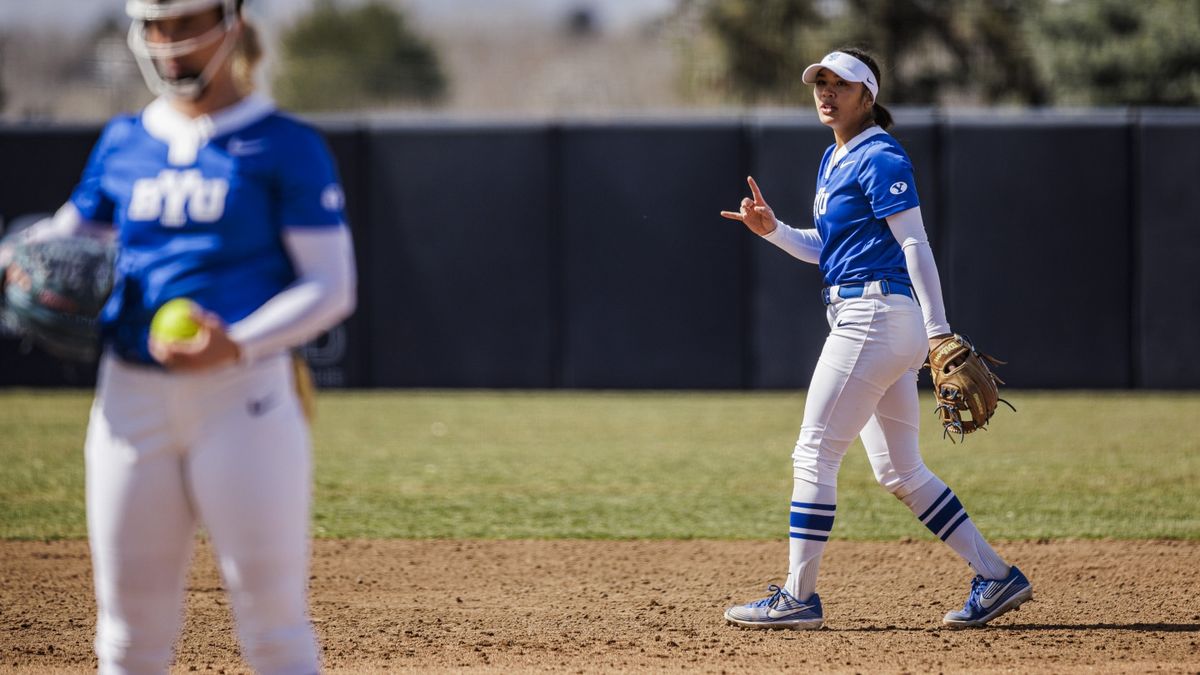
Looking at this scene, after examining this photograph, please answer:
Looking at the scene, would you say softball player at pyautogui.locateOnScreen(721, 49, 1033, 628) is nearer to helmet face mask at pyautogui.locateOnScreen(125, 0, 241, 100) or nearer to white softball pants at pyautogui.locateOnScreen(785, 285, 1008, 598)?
white softball pants at pyautogui.locateOnScreen(785, 285, 1008, 598)

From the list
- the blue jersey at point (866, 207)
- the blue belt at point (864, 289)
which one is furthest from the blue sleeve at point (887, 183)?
the blue belt at point (864, 289)

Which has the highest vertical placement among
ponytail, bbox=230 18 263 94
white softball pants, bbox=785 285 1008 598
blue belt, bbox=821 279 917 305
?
ponytail, bbox=230 18 263 94

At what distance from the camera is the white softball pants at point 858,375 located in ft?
15.8

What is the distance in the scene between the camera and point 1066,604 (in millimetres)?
5562

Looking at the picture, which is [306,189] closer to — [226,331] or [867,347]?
[226,331]

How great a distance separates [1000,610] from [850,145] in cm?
182

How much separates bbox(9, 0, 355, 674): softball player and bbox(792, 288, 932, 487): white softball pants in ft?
7.74

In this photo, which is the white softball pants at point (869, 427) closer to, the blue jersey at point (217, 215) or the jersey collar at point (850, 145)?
the jersey collar at point (850, 145)

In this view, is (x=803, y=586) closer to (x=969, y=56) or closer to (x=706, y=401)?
(x=706, y=401)

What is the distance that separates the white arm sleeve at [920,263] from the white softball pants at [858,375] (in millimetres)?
107

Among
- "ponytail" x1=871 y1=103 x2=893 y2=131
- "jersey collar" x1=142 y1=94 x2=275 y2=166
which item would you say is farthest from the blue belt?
"jersey collar" x1=142 y1=94 x2=275 y2=166

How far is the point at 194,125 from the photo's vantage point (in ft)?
9.71

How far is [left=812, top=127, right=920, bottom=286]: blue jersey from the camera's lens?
4766 millimetres

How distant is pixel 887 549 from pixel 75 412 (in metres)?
9.06
